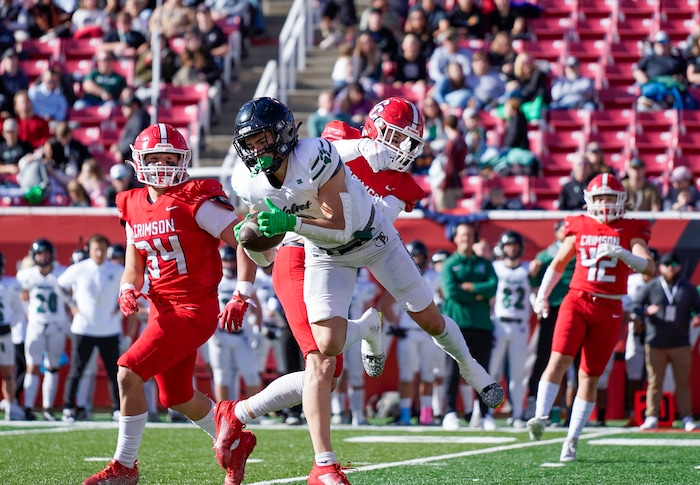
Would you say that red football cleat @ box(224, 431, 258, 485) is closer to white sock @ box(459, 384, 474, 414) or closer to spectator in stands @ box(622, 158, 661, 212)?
white sock @ box(459, 384, 474, 414)

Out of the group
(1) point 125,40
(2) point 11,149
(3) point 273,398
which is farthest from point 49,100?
(3) point 273,398

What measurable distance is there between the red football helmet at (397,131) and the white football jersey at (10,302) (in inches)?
233

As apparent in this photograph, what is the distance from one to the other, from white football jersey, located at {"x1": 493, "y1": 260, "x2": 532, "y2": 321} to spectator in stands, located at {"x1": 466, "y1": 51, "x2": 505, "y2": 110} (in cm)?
360

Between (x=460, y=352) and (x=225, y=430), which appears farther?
(x=460, y=352)

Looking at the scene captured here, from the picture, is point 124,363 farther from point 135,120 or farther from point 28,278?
point 135,120

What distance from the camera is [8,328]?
11.1 metres

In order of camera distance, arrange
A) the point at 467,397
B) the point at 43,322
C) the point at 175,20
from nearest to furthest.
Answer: the point at 43,322 < the point at 467,397 < the point at 175,20

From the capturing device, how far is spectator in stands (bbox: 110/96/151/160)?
13.9m

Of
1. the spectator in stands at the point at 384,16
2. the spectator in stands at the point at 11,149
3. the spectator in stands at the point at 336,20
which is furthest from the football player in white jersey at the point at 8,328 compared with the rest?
the spectator in stands at the point at 336,20

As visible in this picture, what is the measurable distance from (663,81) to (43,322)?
23.6ft

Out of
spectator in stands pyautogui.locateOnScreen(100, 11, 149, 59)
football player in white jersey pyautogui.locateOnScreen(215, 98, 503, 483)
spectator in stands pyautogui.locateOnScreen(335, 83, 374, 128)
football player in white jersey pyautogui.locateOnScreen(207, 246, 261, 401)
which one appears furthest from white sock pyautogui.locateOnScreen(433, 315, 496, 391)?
spectator in stands pyautogui.locateOnScreen(100, 11, 149, 59)

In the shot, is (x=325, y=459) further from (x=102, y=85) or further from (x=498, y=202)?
(x=102, y=85)

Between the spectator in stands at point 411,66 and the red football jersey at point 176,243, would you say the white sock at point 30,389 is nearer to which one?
the red football jersey at point 176,243

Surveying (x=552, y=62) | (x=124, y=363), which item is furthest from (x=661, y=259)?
(x=124, y=363)
